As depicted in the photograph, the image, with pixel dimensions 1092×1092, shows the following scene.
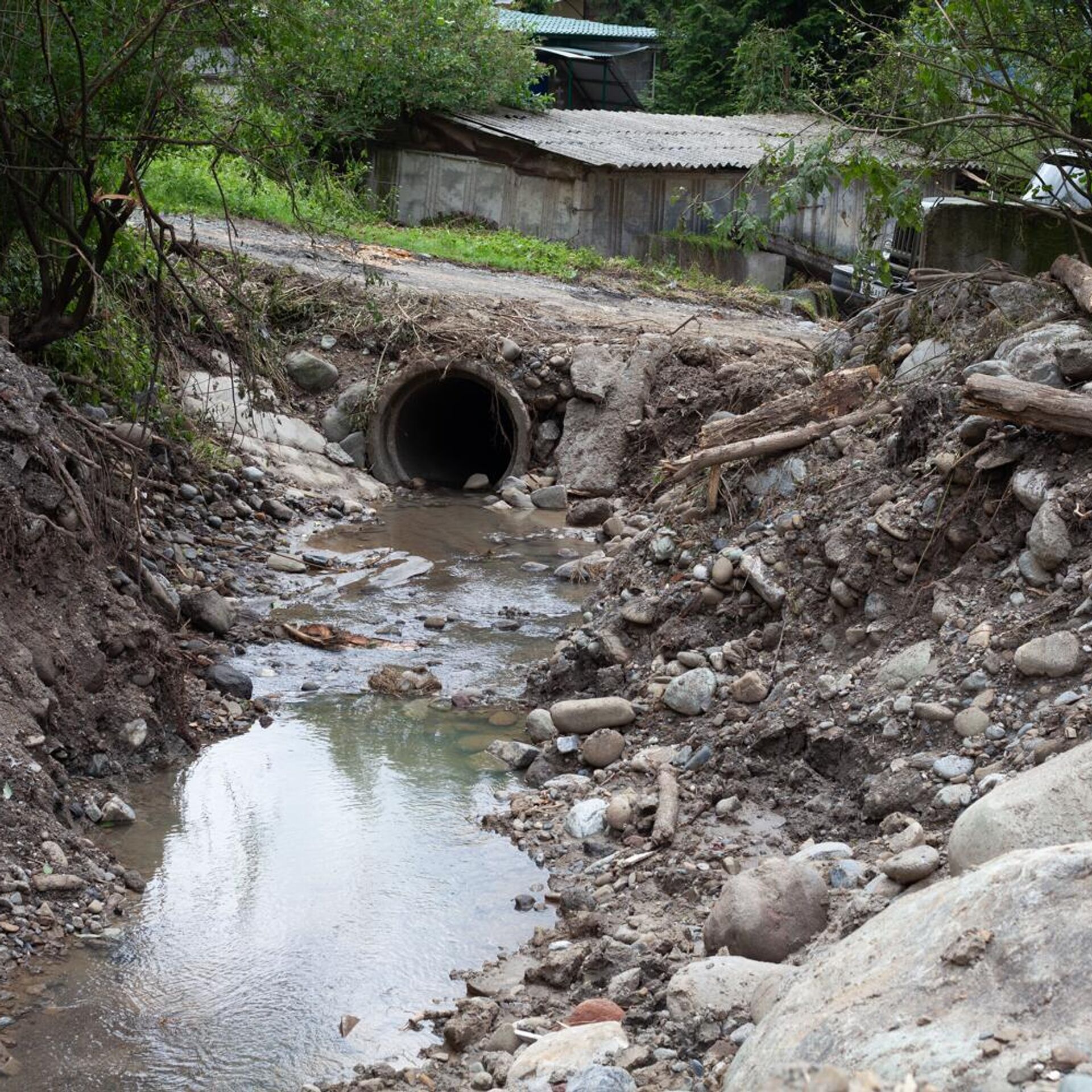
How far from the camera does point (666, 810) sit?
520cm

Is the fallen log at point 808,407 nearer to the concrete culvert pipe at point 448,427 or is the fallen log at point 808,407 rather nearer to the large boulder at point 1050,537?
the large boulder at point 1050,537

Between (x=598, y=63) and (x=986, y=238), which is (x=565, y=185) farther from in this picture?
(x=986, y=238)

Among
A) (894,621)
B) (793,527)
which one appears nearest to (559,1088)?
(894,621)

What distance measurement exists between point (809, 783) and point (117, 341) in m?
5.56

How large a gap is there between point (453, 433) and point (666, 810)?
9.41m

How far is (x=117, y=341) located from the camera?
341 inches

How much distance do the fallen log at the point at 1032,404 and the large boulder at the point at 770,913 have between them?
206 cm

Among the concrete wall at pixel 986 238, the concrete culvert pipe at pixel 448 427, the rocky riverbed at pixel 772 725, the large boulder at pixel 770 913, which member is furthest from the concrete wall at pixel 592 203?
the large boulder at pixel 770 913

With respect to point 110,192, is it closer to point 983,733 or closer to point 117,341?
point 117,341

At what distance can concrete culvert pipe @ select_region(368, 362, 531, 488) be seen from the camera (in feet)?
40.0

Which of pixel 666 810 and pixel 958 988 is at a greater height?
pixel 958 988

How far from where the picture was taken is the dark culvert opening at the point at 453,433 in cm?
1275

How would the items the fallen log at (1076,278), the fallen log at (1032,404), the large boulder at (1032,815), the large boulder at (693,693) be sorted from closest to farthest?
the large boulder at (1032,815) < the fallen log at (1032,404) < the large boulder at (693,693) < the fallen log at (1076,278)

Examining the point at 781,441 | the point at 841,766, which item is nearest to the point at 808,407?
the point at 781,441
